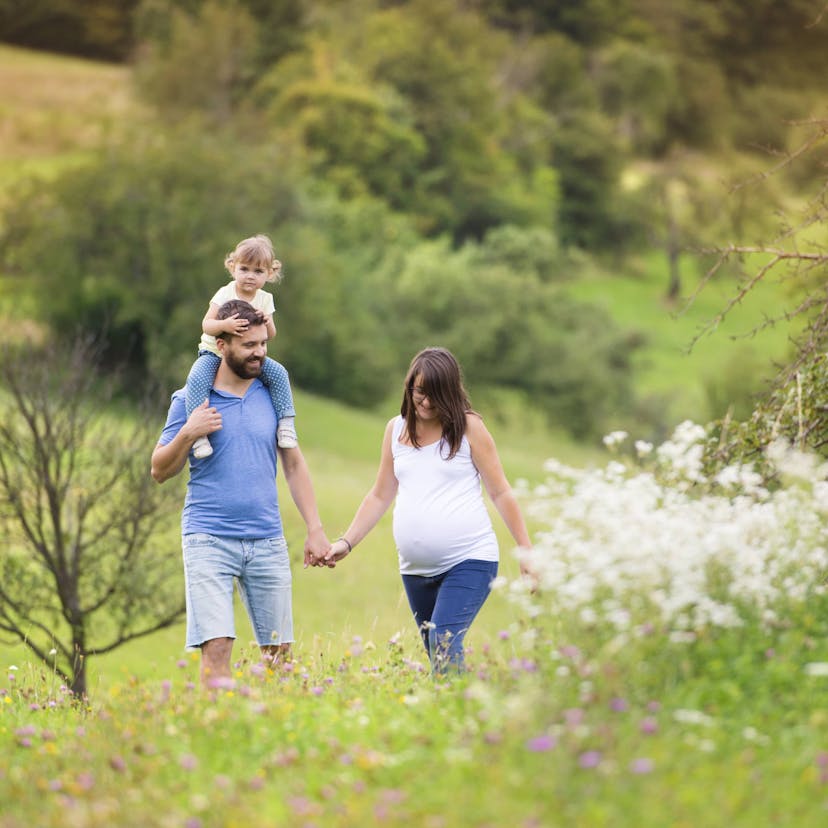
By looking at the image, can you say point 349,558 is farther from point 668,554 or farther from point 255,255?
point 668,554

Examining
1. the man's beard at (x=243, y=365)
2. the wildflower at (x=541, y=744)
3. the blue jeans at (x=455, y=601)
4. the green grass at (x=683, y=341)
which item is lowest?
the wildflower at (x=541, y=744)

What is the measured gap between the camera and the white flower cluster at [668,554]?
15.7 ft

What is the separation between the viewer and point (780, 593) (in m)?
5.18

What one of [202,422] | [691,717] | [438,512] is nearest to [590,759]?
[691,717]

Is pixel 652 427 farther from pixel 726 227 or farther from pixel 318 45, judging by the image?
pixel 318 45

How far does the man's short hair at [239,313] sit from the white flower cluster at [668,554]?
1.82 m

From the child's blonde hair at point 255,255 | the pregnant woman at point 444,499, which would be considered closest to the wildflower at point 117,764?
the pregnant woman at point 444,499

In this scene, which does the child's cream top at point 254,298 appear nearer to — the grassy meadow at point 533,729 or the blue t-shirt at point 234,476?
the blue t-shirt at point 234,476

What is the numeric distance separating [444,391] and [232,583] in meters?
1.43

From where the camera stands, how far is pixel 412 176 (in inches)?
3142

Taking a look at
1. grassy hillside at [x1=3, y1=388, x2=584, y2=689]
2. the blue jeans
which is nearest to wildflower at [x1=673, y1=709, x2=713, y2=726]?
grassy hillside at [x1=3, y1=388, x2=584, y2=689]

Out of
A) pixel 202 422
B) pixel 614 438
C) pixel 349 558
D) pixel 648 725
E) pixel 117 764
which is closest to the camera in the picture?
pixel 648 725

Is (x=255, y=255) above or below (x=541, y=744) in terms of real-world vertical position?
above

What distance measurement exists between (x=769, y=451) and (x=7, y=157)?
69618mm
